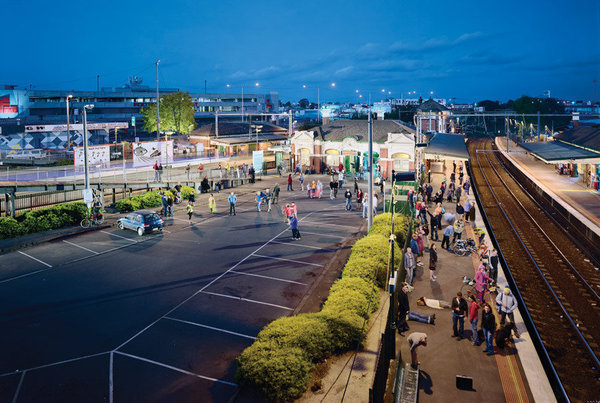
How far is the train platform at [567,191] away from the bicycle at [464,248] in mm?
7736

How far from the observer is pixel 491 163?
195ft

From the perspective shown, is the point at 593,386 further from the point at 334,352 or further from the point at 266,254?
the point at 266,254

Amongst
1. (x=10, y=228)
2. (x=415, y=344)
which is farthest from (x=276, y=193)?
(x=415, y=344)

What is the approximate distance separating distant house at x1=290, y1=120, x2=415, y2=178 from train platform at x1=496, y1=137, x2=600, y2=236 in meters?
12.4

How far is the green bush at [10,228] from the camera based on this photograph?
23.0m

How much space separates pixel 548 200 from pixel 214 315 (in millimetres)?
30858

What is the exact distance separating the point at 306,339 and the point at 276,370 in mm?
1411

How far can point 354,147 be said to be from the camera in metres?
49.5

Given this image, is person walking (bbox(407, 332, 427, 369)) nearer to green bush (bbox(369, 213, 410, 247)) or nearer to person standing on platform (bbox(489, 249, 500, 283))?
person standing on platform (bbox(489, 249, 500, 283))

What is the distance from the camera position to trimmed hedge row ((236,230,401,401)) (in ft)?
32.2

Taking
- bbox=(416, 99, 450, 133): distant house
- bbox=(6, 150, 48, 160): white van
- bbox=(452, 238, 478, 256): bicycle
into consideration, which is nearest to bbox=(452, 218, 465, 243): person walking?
bbox=(452, 238, 478, 256): bicycle

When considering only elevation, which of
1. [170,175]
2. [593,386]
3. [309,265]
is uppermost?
[170,175]

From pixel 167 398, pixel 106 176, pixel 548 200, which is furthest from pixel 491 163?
pixel 167 398

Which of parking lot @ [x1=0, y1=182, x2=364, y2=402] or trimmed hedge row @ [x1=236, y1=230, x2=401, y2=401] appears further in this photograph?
parking lot @ [x1=0, y1=182, x2=364, y2=402]
